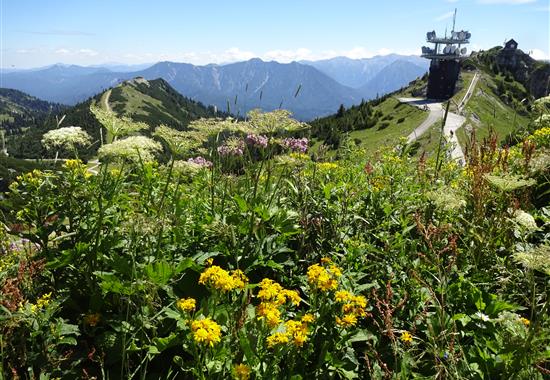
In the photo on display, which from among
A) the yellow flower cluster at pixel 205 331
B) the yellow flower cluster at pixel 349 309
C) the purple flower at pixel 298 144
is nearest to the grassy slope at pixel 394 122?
the purple flower at pixel 298 144

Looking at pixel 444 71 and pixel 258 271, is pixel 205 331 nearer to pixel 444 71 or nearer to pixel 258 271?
pixel 258 271

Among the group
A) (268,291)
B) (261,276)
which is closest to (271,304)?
(268,291)

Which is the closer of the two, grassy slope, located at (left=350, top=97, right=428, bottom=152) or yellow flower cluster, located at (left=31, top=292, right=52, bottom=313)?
yellow flower cluster, located at (left=31, top=292, right=52, bottom=313)

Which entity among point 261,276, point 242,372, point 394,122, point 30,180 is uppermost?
point 30,180

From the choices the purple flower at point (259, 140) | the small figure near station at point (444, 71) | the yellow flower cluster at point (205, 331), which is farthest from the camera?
the small figure near station at point (444, 71)

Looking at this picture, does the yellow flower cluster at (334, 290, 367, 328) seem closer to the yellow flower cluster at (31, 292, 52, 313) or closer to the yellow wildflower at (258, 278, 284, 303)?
the yellow wildflower at (258, 278, 284, 303)

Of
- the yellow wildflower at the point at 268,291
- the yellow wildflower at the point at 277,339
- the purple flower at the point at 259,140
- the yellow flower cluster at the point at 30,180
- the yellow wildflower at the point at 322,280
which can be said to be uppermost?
the purple flower at the point at 259,140

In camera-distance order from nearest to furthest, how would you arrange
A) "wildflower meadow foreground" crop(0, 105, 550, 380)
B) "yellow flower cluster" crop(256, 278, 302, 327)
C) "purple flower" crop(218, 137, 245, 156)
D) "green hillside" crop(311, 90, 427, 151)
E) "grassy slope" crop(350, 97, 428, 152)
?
"yellow flower cluster" crop(256, 278, 302, 327) < "wildflower meadow foreground" crop(0, 105, 550, 380) < "purple flower" crop(218, 137, 245, 156) < "grassy slope" crop(350, 97, 428, 152) < "green hillside" crop(311, 90, 427, 151)

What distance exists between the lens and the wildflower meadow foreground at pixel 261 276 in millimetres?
3353

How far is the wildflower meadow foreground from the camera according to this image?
11.0 feet

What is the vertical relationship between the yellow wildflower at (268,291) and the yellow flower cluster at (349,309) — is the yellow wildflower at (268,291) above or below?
above

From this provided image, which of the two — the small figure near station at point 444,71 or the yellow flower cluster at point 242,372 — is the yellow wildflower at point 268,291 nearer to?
the yellow flower cluster at point 242,372

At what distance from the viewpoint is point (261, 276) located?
4.91 meters

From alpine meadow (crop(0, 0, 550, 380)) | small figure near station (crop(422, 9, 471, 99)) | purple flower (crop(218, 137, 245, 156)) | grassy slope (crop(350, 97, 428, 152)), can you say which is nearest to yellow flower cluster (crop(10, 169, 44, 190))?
alpine meadow (crop(0, 0, 550, 380))
